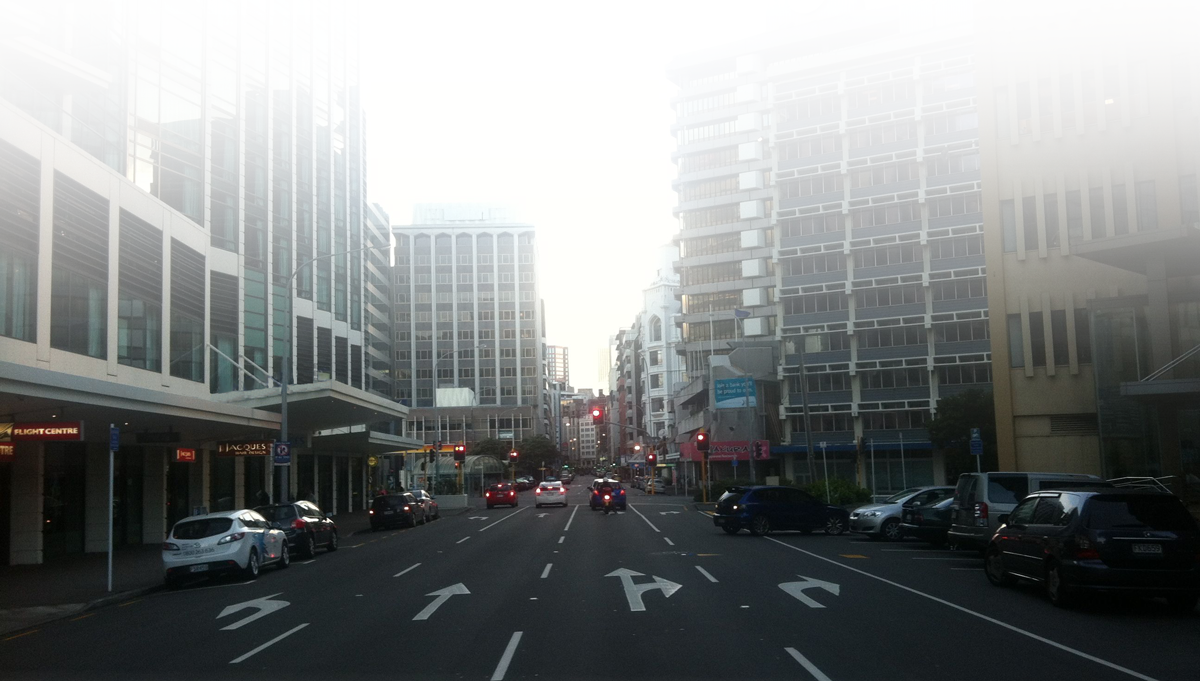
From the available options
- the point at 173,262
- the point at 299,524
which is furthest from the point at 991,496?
the point at 173,262

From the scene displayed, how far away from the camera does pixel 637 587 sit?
16750 millimetres

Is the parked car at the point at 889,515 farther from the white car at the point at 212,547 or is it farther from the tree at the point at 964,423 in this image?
the tree at the point at 964,423

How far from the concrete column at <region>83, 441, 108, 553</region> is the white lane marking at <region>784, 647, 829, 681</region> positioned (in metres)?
25.4

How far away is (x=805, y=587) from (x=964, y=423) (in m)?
44.4

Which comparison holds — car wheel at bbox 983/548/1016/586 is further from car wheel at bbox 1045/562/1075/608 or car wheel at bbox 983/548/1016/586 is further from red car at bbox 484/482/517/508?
red car at bbox 484/482/517/508

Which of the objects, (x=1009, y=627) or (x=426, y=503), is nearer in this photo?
(x=1009, y=627)

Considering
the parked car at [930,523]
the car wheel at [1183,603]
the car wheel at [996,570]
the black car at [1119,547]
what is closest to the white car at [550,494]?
the parked car at [930,523]

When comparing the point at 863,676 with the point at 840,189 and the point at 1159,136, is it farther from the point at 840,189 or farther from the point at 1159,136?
the point at 840,189

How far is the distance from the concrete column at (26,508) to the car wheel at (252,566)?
340 inches

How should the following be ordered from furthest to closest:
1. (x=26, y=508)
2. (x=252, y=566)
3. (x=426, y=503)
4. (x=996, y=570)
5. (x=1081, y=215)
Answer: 1. (x=426, y=503)
2. (x=1081, y=215)
3. (x=26, y=508)
4. (x=252, y=566)
5. (x=996, y=570)

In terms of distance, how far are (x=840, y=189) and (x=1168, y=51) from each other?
38.4m

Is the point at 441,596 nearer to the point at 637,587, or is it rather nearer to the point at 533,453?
the point at 637,587

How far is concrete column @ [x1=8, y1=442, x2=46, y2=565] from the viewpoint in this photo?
84.7 ft

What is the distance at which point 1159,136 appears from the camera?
3064cm
